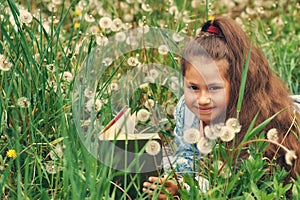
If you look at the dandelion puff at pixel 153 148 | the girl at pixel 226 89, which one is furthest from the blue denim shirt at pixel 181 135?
the dandelion puff at pixel 153 148

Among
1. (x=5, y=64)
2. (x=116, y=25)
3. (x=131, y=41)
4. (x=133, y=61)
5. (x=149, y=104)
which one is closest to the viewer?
(x=5, y=64)

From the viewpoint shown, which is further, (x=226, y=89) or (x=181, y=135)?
(x=181, y=135)

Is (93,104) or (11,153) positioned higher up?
(93,104)

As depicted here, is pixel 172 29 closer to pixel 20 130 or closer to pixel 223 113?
pixel 223 113

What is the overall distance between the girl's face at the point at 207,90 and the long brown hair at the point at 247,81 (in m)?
0.03

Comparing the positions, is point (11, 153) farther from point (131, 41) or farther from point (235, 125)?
point (131, 41)

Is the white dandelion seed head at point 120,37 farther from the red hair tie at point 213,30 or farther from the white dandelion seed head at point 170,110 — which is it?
the red hair tie at point 213,30

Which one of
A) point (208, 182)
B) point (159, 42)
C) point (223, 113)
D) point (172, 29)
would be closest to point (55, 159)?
point (208, 182)

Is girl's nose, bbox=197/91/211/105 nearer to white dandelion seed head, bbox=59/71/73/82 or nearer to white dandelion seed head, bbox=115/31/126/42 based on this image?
white dandelion seed head, bbox=59/71/73/82

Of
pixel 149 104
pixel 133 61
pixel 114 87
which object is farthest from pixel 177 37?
pixel 149 104

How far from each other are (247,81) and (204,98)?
0.22 m

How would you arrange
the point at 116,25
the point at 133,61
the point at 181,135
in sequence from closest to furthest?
the point at 181,135, the point at 133,61, the point at 116,25

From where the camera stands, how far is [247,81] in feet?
7.44

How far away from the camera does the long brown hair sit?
2.20 metres
